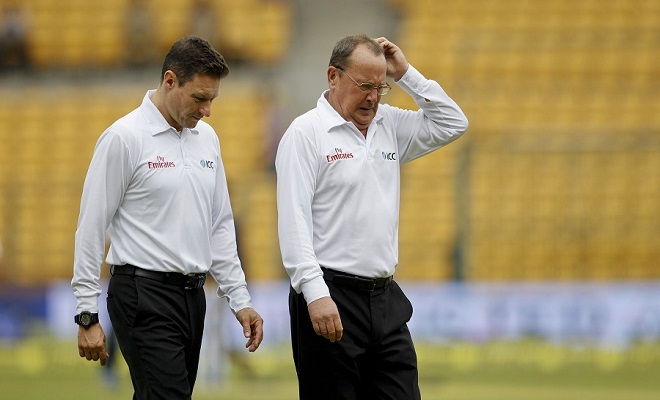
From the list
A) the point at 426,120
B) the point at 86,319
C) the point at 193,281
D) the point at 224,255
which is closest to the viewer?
the point at 86,319

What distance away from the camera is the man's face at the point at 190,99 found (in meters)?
5.20

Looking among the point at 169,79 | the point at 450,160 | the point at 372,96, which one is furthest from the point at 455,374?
the point at 169,79

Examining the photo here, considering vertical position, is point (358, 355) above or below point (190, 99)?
below

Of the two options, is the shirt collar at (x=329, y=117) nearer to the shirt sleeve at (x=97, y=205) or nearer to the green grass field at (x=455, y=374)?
the shirt sleeve at (x=97, y=205)

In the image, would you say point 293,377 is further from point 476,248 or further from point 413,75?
point 413,75

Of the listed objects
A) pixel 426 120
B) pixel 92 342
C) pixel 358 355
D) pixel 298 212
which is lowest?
pixel 358 355

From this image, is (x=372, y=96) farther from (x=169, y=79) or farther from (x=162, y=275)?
(x=162, y=275)

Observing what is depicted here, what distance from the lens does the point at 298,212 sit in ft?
16.9

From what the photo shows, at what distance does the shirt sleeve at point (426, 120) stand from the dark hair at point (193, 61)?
0.91 m

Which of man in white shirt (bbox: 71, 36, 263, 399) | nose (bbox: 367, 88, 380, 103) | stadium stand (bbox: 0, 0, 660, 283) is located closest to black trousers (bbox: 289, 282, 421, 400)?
man in white shirt (bbox: 71, 36, 263, 399)

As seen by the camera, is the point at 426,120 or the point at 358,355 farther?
the point at 426,120

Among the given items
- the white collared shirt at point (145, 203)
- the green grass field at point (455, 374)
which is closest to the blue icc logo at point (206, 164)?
the white collared shirt at point (145, 203)

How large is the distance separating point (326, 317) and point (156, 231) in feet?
2.78

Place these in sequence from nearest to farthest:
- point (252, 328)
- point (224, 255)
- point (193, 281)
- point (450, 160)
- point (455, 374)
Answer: point (193, 281), point (252, 328), point (224, 255), point (455, 374), point (450, 160)
